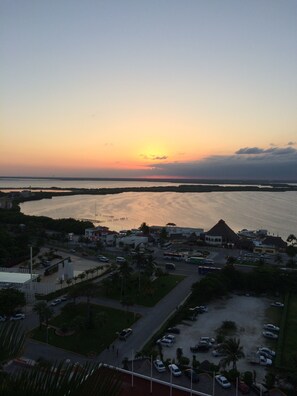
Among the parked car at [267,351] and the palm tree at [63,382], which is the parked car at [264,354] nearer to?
the parked car at [267,351]

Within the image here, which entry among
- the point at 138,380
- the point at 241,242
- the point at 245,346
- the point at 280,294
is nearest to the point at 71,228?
the point at 241,242

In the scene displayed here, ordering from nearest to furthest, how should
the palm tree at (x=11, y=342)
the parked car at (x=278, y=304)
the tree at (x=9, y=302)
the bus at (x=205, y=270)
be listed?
the palm tree at (x=11, y=342) < the tree at (x=9, y=302) < the parked car at (x=278, y=304) < the bus at (x=205, y=270)

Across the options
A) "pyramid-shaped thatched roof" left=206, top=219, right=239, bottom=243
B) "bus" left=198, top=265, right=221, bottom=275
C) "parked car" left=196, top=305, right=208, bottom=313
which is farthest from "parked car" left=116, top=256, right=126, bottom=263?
"pyramid-shaped thatched roof" left=206, top=219, right=239, bottom=243

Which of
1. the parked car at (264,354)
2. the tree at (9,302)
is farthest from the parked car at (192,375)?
the tree at (9,302)

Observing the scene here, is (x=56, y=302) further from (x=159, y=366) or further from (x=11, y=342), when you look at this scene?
(x=11, y=342)

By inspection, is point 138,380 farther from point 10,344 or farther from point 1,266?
point 1,266
